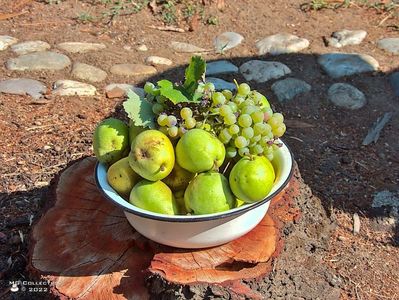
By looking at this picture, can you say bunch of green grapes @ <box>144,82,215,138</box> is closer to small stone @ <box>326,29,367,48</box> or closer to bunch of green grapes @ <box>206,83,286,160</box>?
bunch of green grapes @ <box>206,83,286,160</box>

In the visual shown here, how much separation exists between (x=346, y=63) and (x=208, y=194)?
2.98 m

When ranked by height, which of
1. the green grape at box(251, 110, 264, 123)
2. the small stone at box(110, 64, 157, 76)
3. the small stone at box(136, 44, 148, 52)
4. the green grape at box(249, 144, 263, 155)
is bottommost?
the small stone at box(136, 44, 148, 52)

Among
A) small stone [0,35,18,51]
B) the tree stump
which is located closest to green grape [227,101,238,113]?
the tree stump

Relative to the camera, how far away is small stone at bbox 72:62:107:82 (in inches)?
167

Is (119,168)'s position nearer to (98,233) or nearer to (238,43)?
(98,233)

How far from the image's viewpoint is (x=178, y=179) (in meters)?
1.93

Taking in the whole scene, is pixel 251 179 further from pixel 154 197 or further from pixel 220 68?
pixel 220 68

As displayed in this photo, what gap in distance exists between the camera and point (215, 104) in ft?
6.22

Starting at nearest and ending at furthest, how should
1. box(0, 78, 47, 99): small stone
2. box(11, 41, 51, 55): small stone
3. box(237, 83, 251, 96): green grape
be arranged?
box(237, 83, 251, 96): green grape < box(0, 78, 47, 99): small stone < box(11, 41, 51, 55): small stone

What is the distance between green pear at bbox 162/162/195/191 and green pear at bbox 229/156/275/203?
0.15 metres

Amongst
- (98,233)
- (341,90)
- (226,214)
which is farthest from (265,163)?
(341,90)

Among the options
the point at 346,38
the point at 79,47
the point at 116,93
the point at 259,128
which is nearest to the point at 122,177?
the point at 259,128

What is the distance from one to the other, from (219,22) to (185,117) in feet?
11.1

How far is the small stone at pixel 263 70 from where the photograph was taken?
4359 millimetres
